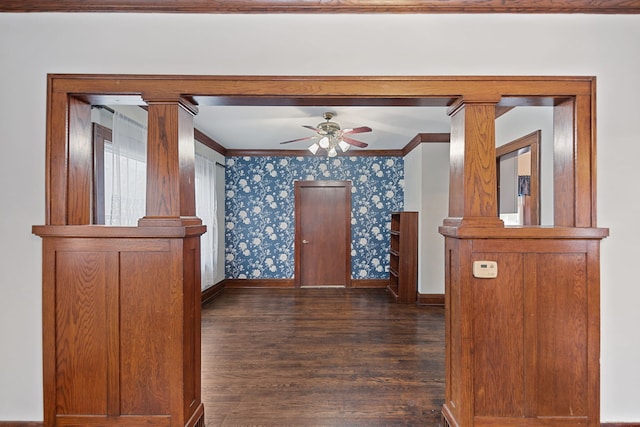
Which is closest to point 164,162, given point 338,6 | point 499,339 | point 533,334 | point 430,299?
point 338,6

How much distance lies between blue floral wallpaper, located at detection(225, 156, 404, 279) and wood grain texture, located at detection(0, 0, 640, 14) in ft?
13.0

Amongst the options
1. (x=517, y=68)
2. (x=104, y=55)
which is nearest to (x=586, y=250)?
(x=517, y=68)

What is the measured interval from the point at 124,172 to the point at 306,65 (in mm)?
1993

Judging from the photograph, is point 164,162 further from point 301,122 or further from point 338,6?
point 301,122

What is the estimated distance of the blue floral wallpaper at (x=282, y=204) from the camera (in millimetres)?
5707

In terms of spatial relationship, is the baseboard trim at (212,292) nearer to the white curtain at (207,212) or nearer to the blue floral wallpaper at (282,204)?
the white curtain at (207,212)

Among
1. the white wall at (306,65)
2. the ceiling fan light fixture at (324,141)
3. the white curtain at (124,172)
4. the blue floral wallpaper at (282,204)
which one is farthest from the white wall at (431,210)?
the white curtain at (124,172)

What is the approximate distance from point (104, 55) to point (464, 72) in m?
1.98

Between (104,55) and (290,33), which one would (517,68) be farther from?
(104,55)

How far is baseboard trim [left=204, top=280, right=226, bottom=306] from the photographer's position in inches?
186

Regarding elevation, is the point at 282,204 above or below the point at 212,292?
above

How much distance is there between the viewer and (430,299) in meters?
4.67

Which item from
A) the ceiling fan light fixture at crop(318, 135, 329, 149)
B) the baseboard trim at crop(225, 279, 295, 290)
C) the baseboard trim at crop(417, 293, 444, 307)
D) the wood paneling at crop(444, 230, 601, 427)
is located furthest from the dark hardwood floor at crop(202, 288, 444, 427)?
the ceiling fan light fixture at crop(318, 135, 329, 149)

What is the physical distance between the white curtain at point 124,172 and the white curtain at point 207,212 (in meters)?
1.40
